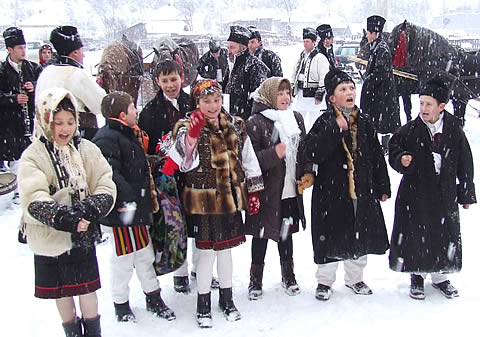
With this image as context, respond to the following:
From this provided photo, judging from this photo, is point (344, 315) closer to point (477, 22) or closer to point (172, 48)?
point (172, 48)

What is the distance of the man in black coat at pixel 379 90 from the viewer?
728 cm

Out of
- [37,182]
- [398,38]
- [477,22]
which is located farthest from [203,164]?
[477,22]

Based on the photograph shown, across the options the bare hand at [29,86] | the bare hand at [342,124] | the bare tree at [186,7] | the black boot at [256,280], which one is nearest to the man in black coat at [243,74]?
the bare hand at [342,124]

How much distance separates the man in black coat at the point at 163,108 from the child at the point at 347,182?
104cm

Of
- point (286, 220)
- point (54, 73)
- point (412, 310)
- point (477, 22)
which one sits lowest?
point (412, 310)

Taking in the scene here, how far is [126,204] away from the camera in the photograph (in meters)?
3.20

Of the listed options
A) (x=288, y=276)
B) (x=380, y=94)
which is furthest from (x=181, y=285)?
(x=380, y=94)

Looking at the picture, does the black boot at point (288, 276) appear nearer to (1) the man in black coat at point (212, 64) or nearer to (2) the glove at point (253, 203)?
(2) the glove at point (253, 203)

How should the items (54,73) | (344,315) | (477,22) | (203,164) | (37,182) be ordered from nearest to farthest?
1. (37,182)
2. (203,164)
3. (344,315)
4. (54,73)
5. (477,22)

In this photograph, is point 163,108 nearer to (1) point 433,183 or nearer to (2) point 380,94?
(1) point 433,183

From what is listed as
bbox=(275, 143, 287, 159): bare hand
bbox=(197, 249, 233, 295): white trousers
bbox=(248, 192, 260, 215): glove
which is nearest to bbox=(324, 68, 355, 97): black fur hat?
bbox=(275, 143, 287, 159): bare hand

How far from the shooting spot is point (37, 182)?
2631mm

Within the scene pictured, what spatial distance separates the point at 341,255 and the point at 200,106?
1.51 metres

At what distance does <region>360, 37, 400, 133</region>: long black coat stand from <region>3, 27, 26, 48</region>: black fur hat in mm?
4831
